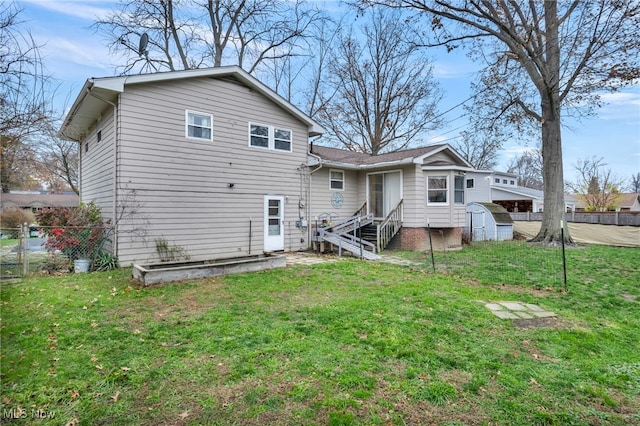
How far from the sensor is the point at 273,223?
37.3ft

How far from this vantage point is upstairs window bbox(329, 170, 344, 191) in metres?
13.2

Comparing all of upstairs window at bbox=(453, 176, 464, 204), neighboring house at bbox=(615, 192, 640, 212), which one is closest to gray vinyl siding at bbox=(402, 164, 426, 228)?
upstairs window at bbox=(453, 176, 464, 204)

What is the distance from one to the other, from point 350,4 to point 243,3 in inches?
307

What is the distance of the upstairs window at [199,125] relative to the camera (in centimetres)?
941

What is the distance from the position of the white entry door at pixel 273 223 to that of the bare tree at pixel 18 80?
616 centimetres

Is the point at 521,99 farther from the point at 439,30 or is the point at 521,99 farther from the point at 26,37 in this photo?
the point at 26,37

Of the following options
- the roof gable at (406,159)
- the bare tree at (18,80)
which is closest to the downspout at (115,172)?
the bare tree at (18,80)

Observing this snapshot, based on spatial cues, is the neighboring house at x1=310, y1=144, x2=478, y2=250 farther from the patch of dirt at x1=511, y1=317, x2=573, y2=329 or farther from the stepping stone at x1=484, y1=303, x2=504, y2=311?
the patch of dirt at x1=511, y1=317, x2=573, y2=329

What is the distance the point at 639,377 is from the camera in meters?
3.08

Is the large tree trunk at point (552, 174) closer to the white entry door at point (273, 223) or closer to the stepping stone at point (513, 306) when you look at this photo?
the stepping stone at point (513, 306)

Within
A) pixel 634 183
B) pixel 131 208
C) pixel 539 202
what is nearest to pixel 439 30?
pixel 131 208

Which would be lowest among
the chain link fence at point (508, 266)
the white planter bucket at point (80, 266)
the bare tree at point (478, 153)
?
the chain link fence at point (508, 266)

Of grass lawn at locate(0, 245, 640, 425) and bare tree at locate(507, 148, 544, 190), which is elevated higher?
bare tree at locate(507, 148, 544, 190)

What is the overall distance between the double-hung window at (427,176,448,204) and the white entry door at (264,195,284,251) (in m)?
5.77
